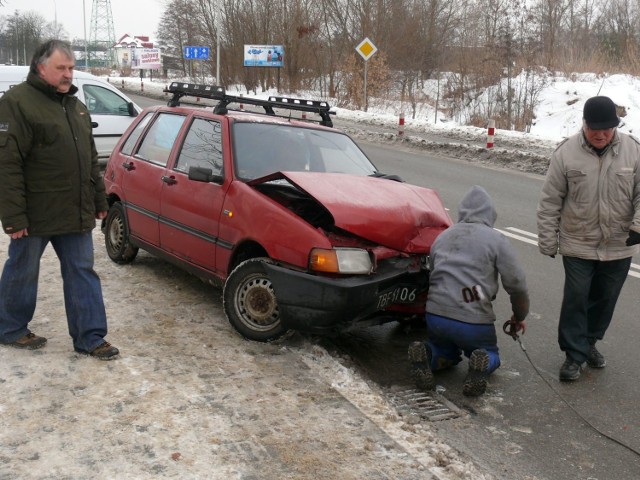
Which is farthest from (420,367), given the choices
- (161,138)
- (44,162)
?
(161,138)

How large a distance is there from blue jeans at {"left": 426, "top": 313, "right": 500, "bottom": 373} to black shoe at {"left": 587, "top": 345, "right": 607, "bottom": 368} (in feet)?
2.85

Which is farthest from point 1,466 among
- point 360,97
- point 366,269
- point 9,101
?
point 360,97

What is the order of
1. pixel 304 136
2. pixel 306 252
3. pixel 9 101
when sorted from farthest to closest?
pixel 304 136 → pixel 306 252 → pixel 9 101

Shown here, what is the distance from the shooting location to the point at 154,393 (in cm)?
392

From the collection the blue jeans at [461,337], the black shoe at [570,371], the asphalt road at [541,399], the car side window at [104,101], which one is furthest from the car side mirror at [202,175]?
the car side window at [104,101]

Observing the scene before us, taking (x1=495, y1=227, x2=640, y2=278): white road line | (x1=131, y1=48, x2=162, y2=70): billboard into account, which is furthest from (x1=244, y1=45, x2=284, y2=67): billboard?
(x1=495, y1=227, x2=640, y2=278): white road line

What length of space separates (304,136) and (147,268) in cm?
209

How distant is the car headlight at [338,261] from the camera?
175 inches

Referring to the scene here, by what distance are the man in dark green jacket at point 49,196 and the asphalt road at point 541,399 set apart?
188 centimetres

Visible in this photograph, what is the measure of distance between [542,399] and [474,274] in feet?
3.02

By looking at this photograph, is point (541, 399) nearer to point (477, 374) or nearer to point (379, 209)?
point (477, 374)

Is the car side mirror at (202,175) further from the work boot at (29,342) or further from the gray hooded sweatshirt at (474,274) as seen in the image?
the gray hooded sweatshirt at (474,274)

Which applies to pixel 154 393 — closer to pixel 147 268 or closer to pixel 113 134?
pixel 147 268

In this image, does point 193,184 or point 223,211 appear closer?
point 223,211
